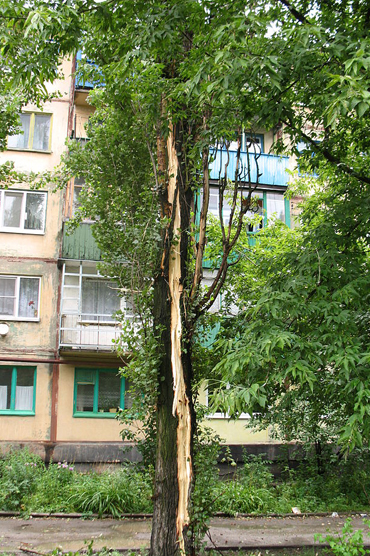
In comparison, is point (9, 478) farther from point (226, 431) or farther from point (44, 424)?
point (226, 431)

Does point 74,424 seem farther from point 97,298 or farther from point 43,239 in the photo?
point 43,239

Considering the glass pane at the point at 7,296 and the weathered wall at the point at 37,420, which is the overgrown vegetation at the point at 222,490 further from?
the glass pane at the point at 7,296

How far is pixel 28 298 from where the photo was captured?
18.8 m

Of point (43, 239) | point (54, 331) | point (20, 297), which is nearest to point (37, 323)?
point (54, 331)

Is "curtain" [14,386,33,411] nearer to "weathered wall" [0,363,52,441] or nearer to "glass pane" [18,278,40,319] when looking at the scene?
"weathered wall" [0,363,52,441]

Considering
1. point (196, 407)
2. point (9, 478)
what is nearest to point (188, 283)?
point (196, 407)

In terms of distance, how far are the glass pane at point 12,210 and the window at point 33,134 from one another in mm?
1846

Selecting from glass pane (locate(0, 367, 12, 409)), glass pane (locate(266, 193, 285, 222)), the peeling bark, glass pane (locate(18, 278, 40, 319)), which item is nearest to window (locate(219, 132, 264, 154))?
the peeling bark

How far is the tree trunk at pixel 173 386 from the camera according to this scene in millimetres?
7238

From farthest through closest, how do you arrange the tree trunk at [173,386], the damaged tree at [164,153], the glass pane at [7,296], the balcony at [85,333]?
the glass pane at [7,296] < the balcony at [85,333] < the tree trunk at [173,386] < the damaged tree at [164,153]

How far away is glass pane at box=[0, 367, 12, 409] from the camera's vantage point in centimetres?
1800

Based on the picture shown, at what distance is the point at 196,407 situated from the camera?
27.7 ft

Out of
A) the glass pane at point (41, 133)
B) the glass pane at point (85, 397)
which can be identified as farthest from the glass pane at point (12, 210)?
the glass pane at point (85, 397)

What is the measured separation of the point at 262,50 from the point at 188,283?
3365 millimetres
